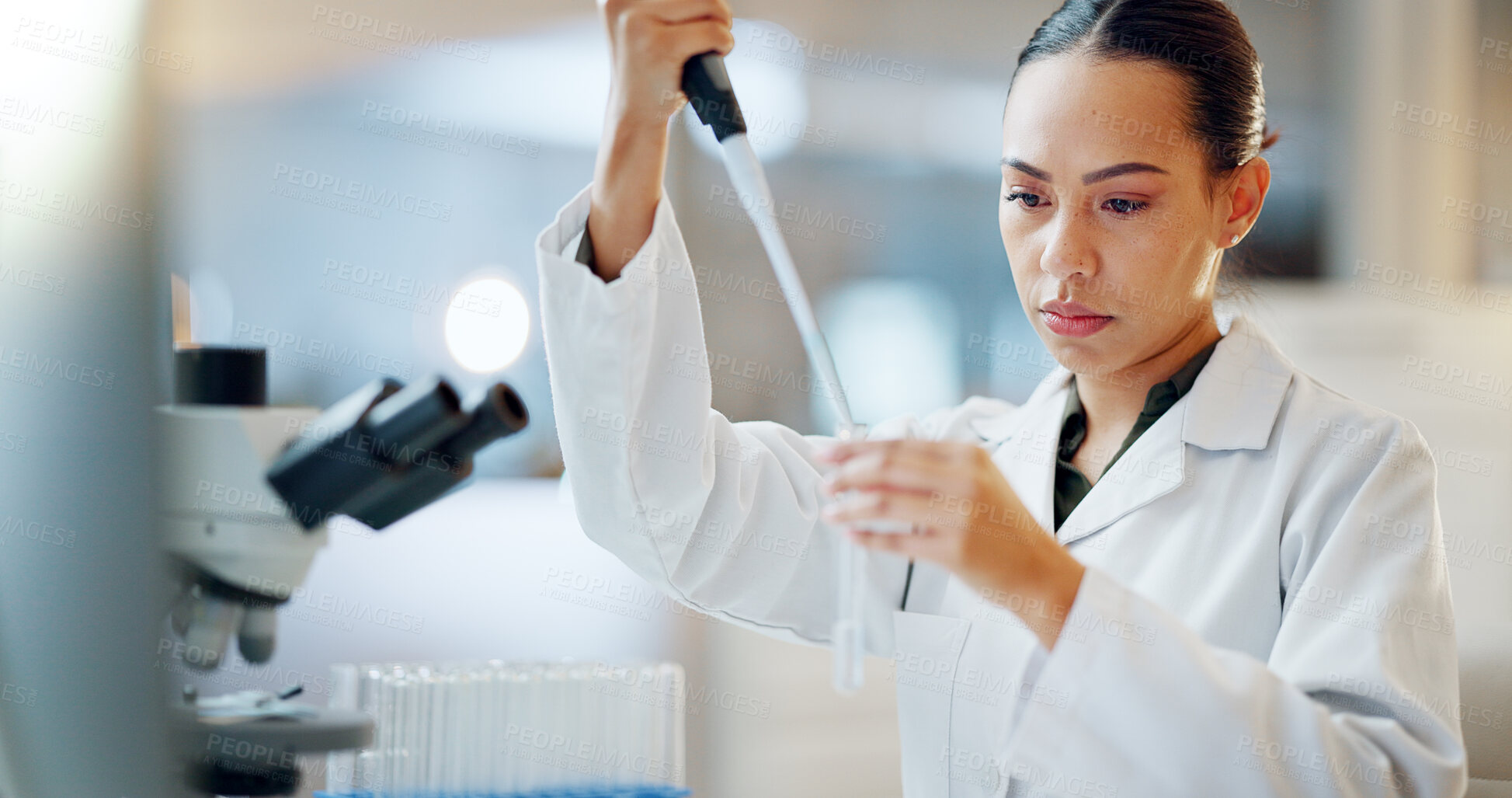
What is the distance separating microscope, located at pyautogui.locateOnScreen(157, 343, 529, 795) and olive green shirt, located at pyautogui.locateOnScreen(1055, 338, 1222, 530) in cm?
80

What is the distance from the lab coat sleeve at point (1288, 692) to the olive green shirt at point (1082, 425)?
0.27 meters

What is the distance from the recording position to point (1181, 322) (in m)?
1.26

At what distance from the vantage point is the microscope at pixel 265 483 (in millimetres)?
662

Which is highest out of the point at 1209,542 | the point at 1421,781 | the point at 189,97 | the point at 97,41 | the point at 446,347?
the point at 189,97

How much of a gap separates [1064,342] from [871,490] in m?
0.48

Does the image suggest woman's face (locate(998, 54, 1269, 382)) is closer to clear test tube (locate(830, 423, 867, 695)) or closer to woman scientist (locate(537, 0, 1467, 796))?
woman scientist (locate(537, 0, 1467, 796))

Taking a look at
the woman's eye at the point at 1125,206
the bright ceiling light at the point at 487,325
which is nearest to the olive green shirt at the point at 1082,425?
the woman's eye at the point at 1125,206

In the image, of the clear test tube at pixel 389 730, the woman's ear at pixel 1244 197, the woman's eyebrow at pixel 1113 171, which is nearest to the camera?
the clear test tube at pixel 389 730

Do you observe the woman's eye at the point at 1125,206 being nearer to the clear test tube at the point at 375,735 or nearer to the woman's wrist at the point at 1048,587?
the woman's wrist at the point at 1048,587

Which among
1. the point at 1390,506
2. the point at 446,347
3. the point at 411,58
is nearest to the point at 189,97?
the point at 411,58

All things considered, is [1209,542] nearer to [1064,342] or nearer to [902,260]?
[1064,342]

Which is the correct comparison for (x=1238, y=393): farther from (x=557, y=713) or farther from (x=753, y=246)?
(x=753, y=246)

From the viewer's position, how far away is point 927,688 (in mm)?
1268

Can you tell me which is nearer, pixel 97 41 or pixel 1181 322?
pixel 97 41
